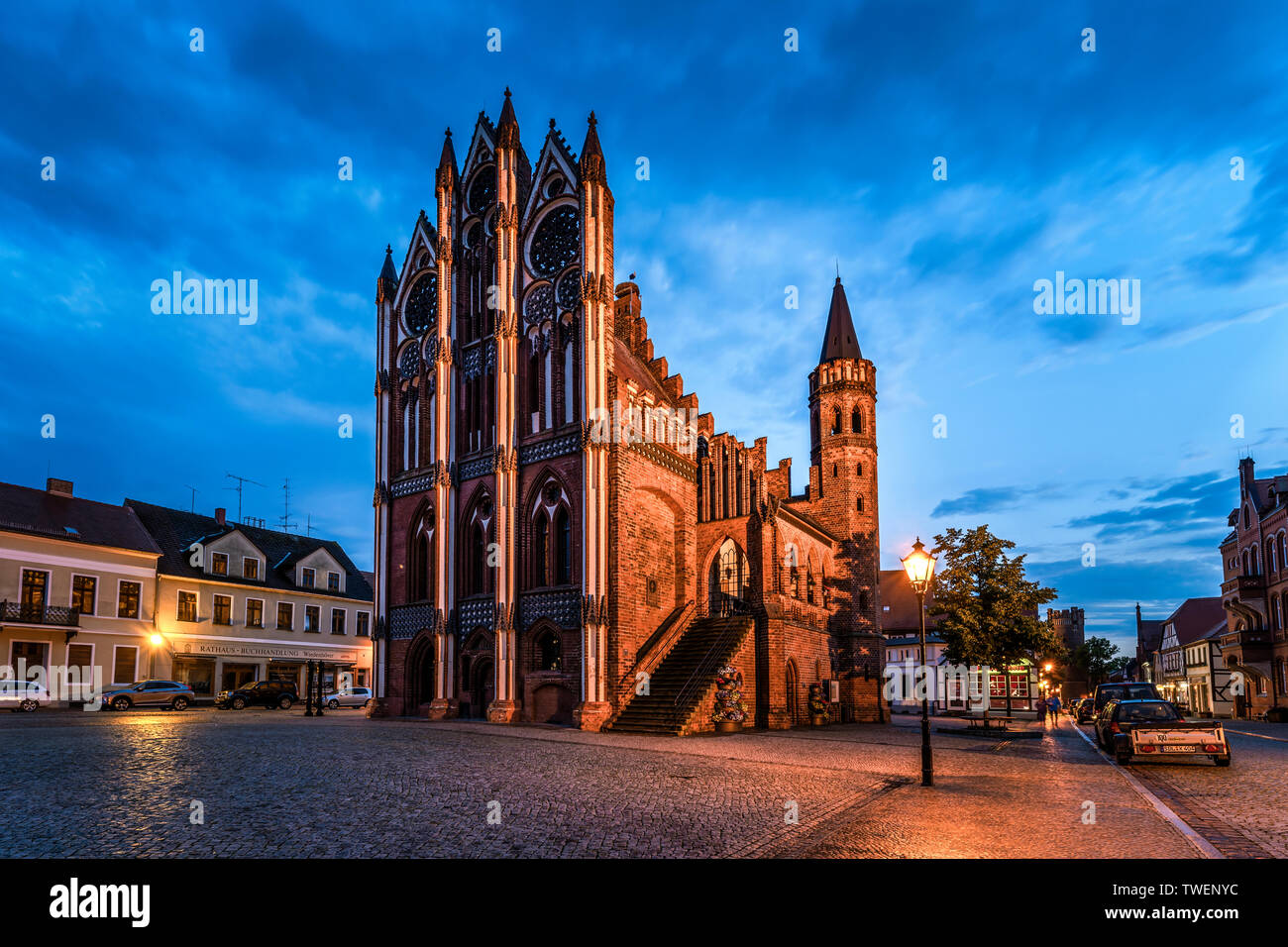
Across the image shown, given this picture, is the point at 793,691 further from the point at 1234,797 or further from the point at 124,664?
the point at 124,664

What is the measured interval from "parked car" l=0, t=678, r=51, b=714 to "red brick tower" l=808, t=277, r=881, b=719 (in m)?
34.6

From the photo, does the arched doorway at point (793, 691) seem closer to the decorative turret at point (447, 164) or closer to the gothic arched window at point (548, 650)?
the gothic arched window at point (548, 650)

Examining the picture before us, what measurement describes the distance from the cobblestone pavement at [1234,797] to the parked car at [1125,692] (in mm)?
3235

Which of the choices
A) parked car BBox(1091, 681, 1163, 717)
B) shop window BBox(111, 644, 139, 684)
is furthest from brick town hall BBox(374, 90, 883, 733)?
shop window BBox(111, 644, 139, 684)

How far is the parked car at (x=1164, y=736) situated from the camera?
17.0 m

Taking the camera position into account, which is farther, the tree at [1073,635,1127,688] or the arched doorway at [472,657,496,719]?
the tree at [1073,635,1127,688]

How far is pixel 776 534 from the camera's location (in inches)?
1262

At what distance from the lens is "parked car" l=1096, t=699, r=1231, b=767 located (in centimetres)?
1698

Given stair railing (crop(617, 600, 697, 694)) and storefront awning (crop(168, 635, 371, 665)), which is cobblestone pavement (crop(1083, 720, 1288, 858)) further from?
storefront awning (crop(168, 635, 371, 665))

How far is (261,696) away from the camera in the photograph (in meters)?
41.9

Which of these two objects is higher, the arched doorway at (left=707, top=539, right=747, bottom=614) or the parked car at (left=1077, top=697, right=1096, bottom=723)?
the arched doorway at (left=707, top=539, right=747, bottom=614)

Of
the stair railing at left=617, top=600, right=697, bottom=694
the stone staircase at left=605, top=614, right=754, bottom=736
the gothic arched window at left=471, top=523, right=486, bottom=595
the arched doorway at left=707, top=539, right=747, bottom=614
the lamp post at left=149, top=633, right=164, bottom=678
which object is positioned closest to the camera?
the stone staircase at left=605, top=614, right=754, bottom=736

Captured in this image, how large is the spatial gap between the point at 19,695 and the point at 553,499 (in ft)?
77.2

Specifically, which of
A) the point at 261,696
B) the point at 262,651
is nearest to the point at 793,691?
the point at 261,696
